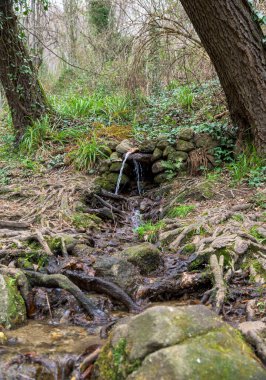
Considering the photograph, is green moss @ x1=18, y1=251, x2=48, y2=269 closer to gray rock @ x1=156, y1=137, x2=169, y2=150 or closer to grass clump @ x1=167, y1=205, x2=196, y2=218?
grass clump @ x1=167, y1=205, x2=196, y2=218

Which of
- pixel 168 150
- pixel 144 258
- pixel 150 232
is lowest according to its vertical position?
pixel 150 232

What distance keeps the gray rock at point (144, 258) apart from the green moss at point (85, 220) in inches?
54.7

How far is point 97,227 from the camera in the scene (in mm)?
5383

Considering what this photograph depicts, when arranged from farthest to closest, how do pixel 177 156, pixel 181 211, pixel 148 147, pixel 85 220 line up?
pixel 148 147
pixel 177 156
pixel 85 220
pixel 181 211

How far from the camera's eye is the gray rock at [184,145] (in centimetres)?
670

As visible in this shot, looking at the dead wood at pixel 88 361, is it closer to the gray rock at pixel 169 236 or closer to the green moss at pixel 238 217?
the gray rock at pixel 169 236

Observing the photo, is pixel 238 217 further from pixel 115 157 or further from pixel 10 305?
pixel 115 157

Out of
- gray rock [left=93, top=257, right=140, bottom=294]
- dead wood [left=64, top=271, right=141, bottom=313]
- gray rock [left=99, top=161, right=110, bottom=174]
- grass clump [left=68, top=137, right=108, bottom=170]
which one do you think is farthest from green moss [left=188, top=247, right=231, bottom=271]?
grass clump [left=68, top=137, right=108, bottom=170]

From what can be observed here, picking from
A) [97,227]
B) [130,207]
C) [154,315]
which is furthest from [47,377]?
[130,207]

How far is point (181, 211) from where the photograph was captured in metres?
5.28

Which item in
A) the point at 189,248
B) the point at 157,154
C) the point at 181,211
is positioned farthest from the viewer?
the point at 157,154

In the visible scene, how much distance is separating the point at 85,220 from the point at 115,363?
3.39 metres

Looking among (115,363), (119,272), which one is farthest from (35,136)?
(115,363)

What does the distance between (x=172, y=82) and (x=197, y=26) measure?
15.3ft
